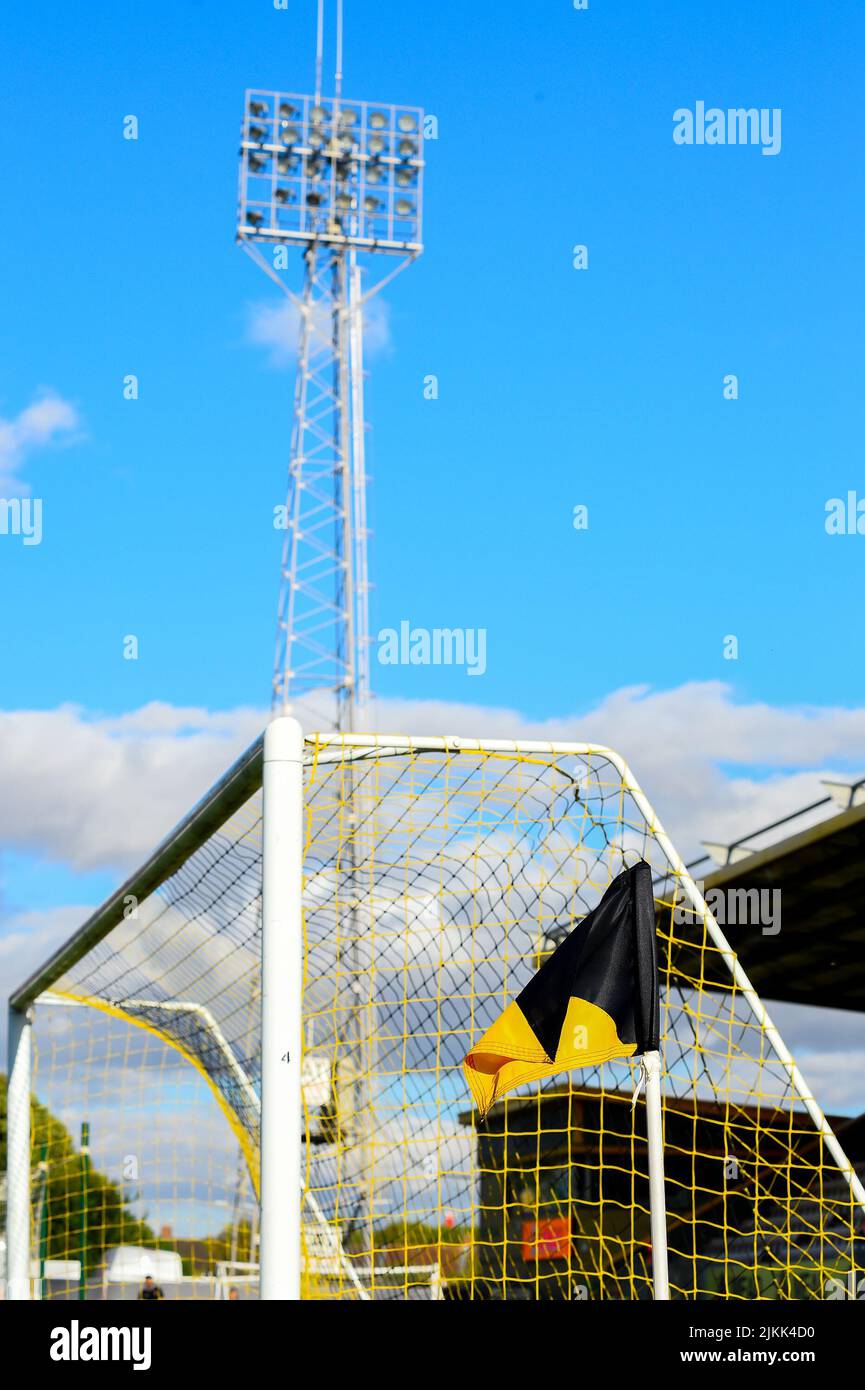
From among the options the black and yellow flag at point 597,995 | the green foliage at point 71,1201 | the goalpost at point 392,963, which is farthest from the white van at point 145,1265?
the black and yellow flag at point 597,995

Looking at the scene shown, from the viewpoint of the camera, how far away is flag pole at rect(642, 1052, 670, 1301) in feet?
18.8

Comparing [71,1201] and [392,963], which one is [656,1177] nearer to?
[392,963]

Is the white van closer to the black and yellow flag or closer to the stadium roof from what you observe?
the stadium roof

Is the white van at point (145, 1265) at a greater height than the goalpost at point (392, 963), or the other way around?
the goalpost at point (392, 963)

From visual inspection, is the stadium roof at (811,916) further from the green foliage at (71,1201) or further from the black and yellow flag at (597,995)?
the black and yellow flag at (597,995)

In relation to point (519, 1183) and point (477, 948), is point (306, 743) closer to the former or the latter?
point (477, 948)

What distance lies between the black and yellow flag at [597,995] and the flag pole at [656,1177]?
10cm

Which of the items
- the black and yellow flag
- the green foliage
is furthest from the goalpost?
the green foliage

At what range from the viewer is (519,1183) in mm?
21047

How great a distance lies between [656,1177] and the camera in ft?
19.0

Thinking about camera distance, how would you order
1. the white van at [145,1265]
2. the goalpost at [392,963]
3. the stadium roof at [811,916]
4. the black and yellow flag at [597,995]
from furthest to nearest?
the white van at [145,1265]
the stadium roof at [811,916]
the goalpost at [392,963]
the black and yellow flag at [597,995]

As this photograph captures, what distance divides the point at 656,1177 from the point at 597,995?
2.47 feet

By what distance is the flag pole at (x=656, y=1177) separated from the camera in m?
5.72

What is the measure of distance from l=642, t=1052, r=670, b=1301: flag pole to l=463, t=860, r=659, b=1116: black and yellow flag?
10cm
